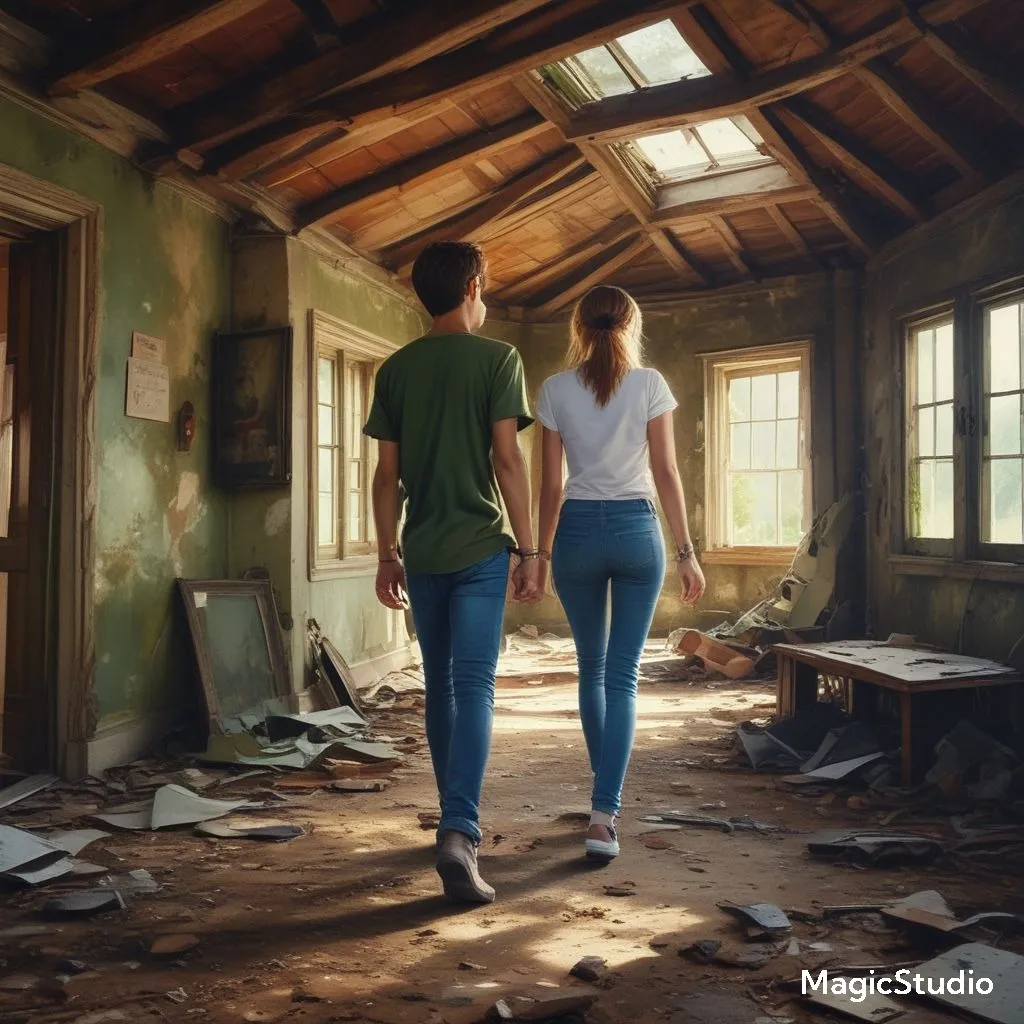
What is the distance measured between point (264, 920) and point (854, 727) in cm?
327

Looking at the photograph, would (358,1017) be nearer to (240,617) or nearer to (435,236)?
(240,617)

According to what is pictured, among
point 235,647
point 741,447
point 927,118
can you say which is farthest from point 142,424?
point 741,447

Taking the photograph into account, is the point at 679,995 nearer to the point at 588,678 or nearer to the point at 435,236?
the point at 588,678

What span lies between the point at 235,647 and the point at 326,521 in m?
1.58

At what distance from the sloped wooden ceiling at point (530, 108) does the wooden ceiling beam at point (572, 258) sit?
0.24 ft

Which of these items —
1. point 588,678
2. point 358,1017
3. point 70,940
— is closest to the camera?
point 358,1017

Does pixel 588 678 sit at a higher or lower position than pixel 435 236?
lower

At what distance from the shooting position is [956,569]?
643cm

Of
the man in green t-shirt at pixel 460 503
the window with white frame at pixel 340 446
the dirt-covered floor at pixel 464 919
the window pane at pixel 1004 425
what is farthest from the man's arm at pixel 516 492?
the window pane at pixel 1004 425

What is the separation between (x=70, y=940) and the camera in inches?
111

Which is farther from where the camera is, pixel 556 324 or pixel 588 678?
pixel 556 324

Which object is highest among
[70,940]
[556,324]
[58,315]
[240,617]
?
[556,324]

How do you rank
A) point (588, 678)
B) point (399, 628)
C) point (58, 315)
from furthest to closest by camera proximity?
point (399, 628)
point (58, 315)
point (588, 678)

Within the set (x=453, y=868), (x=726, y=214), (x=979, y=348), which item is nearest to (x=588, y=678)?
(x=453, y=868)
